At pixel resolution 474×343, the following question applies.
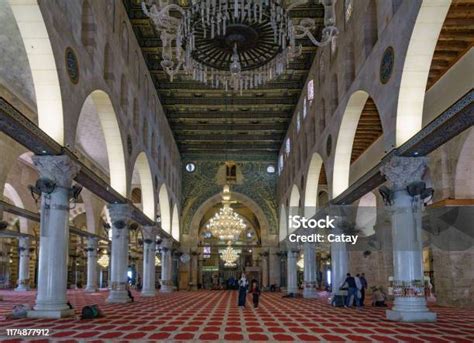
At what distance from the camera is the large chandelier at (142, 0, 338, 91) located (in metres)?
10.6

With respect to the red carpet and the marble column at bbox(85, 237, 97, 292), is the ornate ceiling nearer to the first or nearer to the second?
the marble column at bbox(85, 237, 97, 292)

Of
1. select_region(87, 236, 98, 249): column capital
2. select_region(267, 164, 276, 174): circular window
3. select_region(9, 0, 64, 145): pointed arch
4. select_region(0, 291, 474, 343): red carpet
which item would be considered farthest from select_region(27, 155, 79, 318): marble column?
select_region(267, 164, 276, 174): circular window

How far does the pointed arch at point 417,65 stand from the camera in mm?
8387

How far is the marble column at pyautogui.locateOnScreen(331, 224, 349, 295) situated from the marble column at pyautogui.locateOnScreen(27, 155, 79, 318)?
733 centimetres

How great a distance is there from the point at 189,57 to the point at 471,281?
8.61m

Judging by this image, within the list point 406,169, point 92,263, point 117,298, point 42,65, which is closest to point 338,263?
point 406,169

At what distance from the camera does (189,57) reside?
12375 mm

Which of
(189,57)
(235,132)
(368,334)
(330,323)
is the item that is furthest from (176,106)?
(368,334)

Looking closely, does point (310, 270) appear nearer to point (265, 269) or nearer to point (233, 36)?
point (233, 36)

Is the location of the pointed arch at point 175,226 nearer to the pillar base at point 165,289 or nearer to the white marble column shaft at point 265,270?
the pillar base at point 165,289

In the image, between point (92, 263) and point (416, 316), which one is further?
point (92, 263)

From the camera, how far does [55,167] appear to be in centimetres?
974

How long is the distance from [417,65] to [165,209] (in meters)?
17.5

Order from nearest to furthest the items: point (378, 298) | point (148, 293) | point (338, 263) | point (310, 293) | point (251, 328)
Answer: point (251, 328), point (378, 298), point (338, 263), point (310, 293), point (148, 293)
